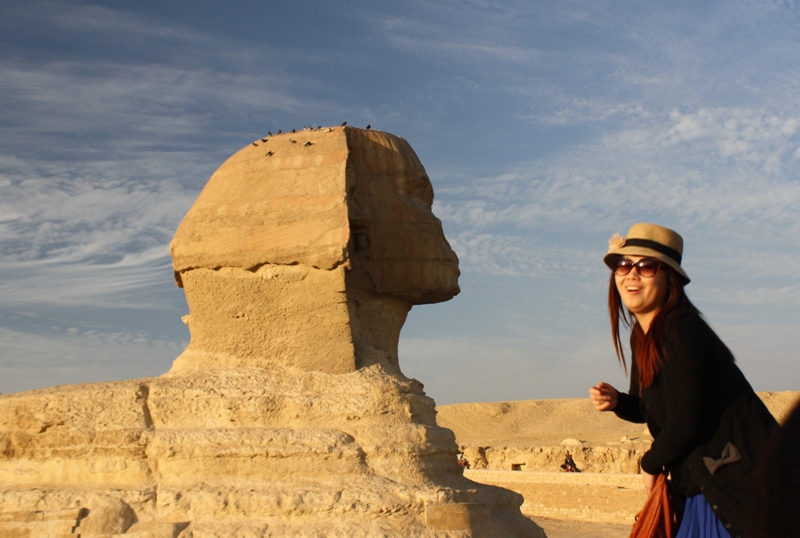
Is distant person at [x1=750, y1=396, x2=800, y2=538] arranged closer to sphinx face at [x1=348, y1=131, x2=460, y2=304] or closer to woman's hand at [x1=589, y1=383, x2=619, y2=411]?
woman's hand at [x1=589, y1=383, x2=619, y2=411]

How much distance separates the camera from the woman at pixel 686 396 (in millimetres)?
2592

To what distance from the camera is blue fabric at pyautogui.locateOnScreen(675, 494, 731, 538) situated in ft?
8.41

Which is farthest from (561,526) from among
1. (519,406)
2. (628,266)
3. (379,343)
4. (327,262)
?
(519,406)

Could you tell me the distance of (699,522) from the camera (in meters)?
2.62

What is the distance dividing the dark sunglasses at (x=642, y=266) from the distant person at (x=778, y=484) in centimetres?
182

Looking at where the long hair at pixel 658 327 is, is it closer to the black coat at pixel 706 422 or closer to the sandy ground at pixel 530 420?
the black coat at pixel 706 422

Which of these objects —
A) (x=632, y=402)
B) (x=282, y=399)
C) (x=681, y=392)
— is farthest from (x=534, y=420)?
(x=681, y=392)

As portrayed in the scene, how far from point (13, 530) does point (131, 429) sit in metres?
1.09

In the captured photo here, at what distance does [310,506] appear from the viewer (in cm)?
571

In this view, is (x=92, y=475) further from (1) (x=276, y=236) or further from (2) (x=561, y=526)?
(2) (x=561, y=526)

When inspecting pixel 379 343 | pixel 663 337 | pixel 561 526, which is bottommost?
pixel 561 526

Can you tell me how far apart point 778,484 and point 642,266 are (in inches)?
73.8

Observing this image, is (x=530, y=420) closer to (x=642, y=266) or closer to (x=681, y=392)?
(x=642, y=266)

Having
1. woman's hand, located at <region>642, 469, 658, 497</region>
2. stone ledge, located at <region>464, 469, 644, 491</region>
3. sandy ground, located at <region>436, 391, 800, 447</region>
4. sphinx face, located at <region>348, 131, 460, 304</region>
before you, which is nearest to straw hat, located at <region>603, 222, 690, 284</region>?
woman's hand, located at <region>642, 469, 658, 497</region>
